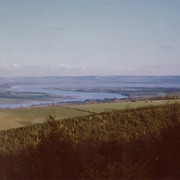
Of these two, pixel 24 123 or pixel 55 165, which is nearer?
pixel 55 165

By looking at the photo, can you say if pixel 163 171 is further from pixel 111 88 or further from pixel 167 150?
pixel 111 88

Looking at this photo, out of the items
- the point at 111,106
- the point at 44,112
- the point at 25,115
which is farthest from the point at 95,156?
the point at 111,106

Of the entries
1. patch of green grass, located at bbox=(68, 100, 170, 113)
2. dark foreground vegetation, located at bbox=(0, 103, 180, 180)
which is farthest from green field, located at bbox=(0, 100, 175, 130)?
dark foreground vegetation, located at bbox=(0, 103, 180, 180)

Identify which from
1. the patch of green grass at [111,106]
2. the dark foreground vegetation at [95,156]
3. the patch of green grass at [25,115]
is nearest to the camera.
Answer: the dark foreground vegetation at [95,156]

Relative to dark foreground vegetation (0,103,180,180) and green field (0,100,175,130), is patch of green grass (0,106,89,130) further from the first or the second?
dark foreground vegetation (0,103,180,180)

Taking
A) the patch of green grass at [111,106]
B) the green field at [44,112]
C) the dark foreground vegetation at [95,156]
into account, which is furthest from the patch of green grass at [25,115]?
the dark foreground vegetation at [95,156]

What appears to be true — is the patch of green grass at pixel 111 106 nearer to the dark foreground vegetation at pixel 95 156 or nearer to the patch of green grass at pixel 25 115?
the patch of green grass at pixel 25 115

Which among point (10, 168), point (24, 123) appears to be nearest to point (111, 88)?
point (24, 123)

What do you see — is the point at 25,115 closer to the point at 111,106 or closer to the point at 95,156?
the point at 111,106
